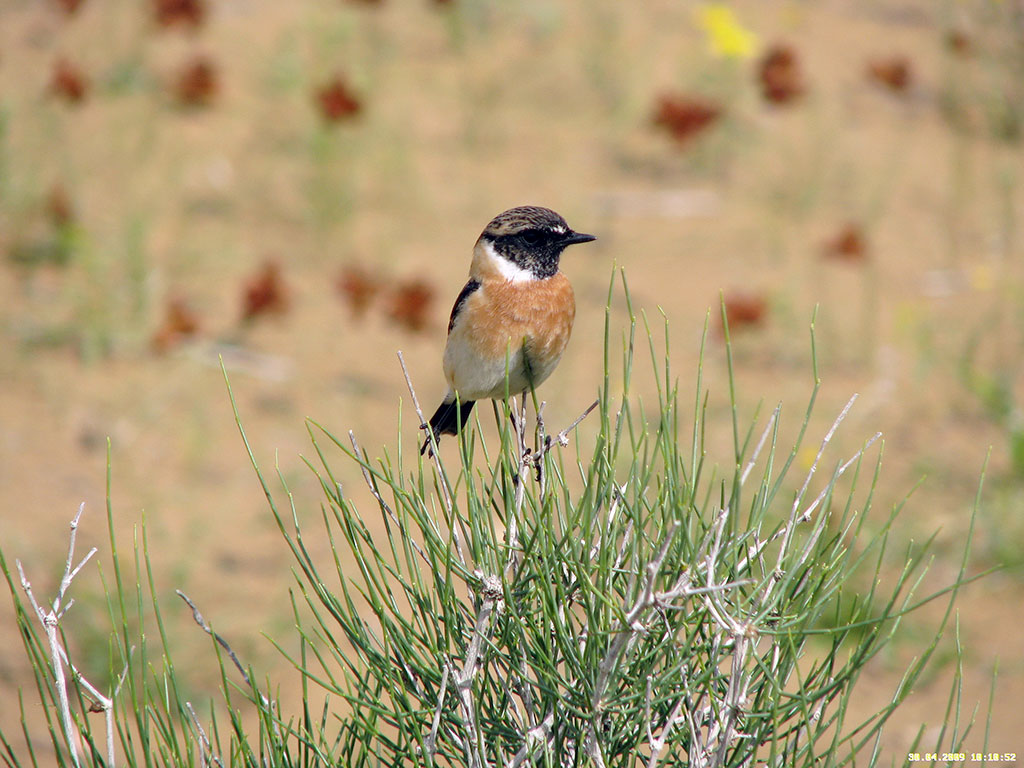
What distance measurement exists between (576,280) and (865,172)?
8.57ft

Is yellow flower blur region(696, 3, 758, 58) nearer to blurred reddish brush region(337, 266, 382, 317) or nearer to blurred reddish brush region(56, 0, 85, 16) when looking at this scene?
blurred reddish brush region(337, 266, 382, 317)

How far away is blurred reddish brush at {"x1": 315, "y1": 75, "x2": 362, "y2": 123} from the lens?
19.8ft

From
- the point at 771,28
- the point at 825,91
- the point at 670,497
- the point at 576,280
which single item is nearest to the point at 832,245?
the point at 576,280

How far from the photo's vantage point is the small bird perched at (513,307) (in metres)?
2.88

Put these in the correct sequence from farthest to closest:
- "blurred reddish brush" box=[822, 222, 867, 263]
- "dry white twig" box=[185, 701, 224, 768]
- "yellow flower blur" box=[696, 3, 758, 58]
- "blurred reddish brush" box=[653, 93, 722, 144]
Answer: "yellow flower blur" box=[696, 3, 758, 58] < "blurred reddish brush" box=[653, 93, 722, 144] < "blurred reddish brush" box=[822, 222, 867, 263] < "dry white twig" box=[185, 701, 224, 768]

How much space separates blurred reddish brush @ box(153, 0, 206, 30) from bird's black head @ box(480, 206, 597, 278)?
399 centimetres

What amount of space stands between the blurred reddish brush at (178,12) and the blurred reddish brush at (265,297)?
1816 mm

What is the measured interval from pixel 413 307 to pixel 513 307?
2.20 meters

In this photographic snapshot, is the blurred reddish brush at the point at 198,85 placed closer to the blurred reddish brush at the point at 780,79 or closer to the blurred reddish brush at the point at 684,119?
the blurred reddish brush at the point at 684,119

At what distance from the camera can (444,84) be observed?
8383mm

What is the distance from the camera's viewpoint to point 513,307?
296cm

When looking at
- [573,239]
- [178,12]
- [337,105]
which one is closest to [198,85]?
[178,12]

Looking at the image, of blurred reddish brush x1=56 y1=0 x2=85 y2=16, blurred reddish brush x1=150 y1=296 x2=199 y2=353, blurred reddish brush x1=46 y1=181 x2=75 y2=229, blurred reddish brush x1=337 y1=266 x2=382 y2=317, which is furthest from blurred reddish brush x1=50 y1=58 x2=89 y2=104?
blurred reddish brush x1=337 y1=266 x2=382 y2=317

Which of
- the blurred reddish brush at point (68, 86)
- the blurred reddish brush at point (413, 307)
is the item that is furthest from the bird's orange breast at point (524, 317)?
the blurred reddish brush at point (68, 86)
